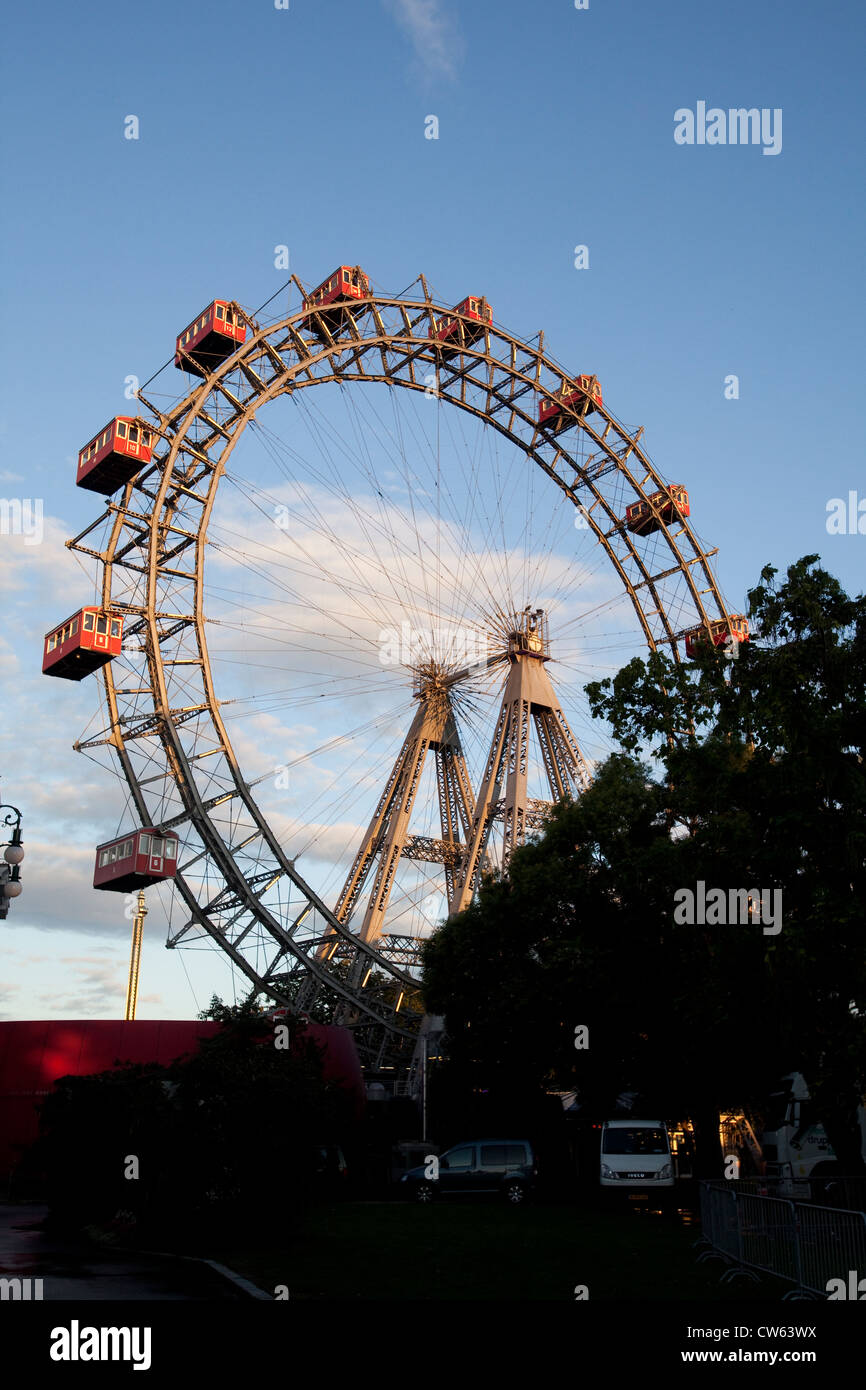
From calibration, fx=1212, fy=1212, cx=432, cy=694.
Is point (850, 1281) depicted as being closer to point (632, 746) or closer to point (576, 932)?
point (632, 746)

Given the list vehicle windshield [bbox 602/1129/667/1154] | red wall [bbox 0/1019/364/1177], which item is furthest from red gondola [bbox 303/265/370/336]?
vehicle windshield [bbox 602/1129/667/1154]

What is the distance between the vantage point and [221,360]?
155 ft

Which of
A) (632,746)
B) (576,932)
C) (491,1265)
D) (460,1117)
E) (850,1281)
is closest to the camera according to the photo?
(850,1281)

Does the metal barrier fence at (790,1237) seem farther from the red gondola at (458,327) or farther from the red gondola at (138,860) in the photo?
the red gondola at (458,327)

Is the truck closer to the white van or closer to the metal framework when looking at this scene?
the white van

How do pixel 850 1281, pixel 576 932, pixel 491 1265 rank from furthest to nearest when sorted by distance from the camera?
pixel 576 932, pixel 491 1265, pixel 850 1281

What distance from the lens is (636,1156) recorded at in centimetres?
2989

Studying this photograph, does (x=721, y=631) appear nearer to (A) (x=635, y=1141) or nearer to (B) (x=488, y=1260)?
(A) (x=635, y=1141)

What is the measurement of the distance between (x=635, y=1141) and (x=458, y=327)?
1351 inches

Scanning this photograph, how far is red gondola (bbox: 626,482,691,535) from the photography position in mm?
55750

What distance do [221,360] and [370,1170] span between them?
3007 centimetres

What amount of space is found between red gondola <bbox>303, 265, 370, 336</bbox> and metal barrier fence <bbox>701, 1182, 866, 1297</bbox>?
38.6 m

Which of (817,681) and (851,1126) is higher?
(817,681)
